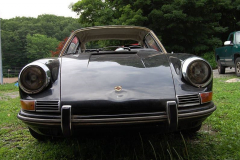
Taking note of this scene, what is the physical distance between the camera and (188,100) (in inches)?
68.4

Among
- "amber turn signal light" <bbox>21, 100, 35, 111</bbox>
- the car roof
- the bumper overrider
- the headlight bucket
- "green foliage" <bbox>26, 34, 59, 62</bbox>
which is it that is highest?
"green foliage" <bbox>26, 34, 59, 62</bbox>

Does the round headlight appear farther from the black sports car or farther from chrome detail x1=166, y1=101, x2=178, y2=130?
chrome detail x1=166, y1=101, x2=178, y2=130

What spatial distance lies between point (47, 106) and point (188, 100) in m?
1.07

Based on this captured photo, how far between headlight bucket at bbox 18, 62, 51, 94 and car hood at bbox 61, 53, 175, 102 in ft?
0.48

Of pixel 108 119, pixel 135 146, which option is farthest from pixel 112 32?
pixel 108 119

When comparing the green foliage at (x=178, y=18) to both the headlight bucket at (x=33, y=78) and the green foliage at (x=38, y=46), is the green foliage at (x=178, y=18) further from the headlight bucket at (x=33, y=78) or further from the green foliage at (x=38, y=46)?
the green foliage at (x=38, y=46)

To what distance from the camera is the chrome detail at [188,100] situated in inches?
67.5

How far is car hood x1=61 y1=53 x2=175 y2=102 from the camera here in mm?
A: 1690

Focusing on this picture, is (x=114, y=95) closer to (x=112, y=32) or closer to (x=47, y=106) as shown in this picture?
(x=47, y=106)

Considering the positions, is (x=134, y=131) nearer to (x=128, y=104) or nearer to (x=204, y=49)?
(x=128, y=104)

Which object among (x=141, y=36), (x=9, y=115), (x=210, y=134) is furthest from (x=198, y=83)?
(x=9, y=115)

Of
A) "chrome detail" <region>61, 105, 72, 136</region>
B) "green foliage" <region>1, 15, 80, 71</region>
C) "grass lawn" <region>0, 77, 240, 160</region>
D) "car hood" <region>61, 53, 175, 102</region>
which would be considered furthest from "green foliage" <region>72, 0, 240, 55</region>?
"green foliage" <region>1, 15, 80, 71</region>

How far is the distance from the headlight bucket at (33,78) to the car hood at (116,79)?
145 millimetres

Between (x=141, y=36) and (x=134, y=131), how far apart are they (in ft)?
7.95
